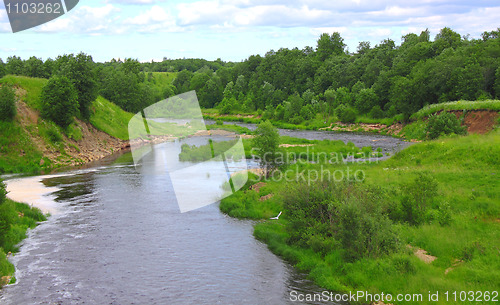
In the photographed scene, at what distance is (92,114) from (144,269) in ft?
154

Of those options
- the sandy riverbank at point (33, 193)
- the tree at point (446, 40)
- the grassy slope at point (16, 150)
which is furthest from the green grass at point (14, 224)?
the tree at point (446, 40)

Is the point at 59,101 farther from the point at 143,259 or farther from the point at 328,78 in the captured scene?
the point at 328,78

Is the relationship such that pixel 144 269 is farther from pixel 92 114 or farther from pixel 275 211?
pixel 92 114

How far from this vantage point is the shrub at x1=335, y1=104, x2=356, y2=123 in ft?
292

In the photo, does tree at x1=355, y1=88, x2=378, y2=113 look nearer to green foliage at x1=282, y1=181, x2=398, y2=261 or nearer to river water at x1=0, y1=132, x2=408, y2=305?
river water at x1=0, y1=132, x2=408, y2=305

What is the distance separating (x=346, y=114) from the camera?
8956 cm

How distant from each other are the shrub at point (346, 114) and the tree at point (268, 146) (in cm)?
5814

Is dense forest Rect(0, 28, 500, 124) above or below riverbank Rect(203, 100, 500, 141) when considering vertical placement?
above

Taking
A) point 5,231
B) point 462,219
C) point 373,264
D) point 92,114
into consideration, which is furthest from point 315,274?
point 92,114

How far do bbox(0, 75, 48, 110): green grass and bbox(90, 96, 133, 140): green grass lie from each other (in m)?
9.09

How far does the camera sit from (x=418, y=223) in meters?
21.7

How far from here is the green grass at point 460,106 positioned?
53.5 metres

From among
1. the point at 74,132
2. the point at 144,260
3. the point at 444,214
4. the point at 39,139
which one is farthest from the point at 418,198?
the point at 74,132

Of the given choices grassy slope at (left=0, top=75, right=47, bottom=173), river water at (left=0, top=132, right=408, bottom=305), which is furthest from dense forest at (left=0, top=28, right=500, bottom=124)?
river water at (left=0, top=132, right=408, bottom=305)
